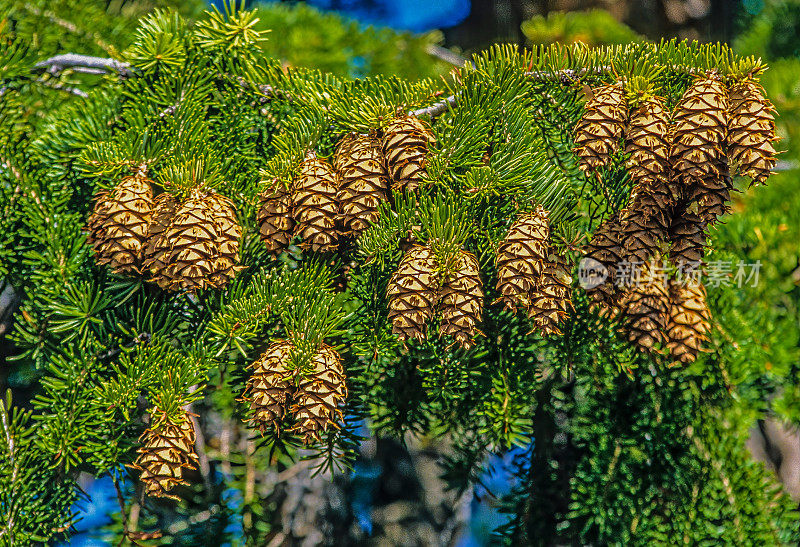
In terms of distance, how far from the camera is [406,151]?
714mm

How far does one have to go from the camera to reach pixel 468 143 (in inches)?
29.4

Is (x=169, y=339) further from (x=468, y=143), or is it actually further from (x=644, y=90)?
(x=644, y=90)

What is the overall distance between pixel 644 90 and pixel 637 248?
0.63 feet

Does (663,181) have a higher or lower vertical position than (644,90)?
lower

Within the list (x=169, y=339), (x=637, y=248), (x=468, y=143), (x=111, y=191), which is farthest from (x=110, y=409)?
(x=637, y=248)

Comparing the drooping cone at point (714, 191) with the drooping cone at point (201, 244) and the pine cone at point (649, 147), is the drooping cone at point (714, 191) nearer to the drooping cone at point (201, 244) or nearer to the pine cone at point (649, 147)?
the pine cone at point (649, 147)

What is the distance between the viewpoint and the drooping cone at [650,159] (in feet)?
2.20

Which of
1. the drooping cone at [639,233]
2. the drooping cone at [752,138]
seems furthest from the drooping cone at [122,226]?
the drooping cone at [752,138]

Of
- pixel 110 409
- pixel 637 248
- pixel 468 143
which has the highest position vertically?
pixel 468 143

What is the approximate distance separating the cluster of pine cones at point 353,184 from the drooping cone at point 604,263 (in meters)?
0.23

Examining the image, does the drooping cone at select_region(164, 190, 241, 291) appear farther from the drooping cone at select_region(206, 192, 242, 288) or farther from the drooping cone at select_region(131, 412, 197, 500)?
the drooping cone at select_region(131, 412, 197, 500)

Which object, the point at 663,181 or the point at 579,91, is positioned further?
the point at 579,91

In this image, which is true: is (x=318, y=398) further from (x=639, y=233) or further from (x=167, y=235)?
(x=639, y=233)

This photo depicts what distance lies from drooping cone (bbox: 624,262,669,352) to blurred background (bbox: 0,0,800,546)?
396 mm
